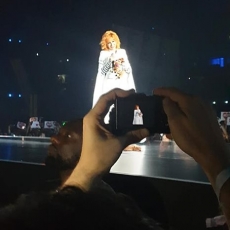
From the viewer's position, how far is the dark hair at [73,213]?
45 centimetres

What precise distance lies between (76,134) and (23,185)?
0.32 meters

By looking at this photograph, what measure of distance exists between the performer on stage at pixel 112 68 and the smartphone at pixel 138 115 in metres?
1.78

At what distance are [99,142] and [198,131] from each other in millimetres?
107

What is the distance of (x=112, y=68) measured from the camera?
2.21 meters

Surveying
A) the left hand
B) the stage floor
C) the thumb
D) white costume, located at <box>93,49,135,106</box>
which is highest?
white costume, located at <box>93,49,135,106</box>

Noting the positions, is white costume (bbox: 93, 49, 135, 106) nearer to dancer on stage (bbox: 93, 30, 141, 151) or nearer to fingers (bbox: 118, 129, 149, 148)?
dancer on stage (bbox: 93, 30, 141, 151)

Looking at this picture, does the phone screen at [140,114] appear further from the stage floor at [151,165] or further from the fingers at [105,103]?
the stage floor at [151,165]

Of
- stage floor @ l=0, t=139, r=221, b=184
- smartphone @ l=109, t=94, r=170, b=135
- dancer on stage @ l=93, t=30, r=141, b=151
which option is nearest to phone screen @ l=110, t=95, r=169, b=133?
smartphone @ l=109, t=94, r=170, b=135

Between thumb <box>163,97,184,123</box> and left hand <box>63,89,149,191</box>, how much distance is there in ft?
0.17

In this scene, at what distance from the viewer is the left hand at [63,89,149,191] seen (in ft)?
1.33

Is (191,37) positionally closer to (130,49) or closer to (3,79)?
(130,49)

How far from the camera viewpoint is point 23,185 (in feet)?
2.41

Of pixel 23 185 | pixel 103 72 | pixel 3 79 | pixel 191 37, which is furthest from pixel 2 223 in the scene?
pixel 191 37

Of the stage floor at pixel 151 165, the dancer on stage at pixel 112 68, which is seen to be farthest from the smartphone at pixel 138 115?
the dancer on stage at pixel 112 68
